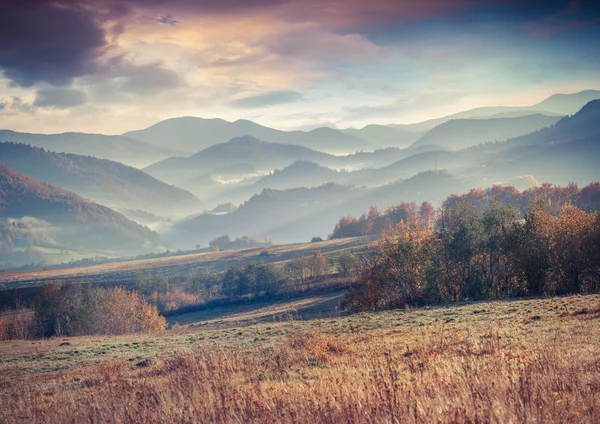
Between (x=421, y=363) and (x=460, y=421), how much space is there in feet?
22.9

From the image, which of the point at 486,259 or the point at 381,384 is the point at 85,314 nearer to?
the point at 486,259

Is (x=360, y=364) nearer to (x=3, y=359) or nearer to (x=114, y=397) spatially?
(x=114, y=397)

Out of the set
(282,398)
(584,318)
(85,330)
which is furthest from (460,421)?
(85,330)

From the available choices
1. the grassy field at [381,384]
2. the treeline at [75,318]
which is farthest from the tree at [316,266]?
Answer: the grassy field at [381,384]

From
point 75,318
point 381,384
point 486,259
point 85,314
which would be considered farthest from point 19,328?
point 381,384

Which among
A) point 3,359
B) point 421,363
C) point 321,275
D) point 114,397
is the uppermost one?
point 114,397

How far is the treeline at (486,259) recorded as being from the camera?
153 feet

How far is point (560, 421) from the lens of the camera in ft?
23.2

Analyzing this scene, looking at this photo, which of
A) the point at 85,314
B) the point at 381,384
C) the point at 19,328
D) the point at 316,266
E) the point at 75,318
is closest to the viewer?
the point at 381,384

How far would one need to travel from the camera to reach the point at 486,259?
58.7m

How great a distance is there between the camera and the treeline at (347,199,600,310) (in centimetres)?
4672

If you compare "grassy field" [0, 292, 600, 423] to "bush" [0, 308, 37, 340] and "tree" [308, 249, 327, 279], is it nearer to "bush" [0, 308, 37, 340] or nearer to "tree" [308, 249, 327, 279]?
"bush" [0, 308, 37, 340]

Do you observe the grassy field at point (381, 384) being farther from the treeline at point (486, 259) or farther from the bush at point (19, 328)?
the bush at point (19, 328)

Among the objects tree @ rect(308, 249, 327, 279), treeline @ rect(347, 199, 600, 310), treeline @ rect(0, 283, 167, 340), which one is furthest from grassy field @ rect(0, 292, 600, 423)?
tree @ rect(308, 249, 327, 279)
